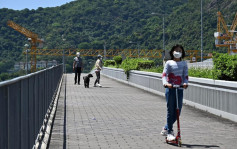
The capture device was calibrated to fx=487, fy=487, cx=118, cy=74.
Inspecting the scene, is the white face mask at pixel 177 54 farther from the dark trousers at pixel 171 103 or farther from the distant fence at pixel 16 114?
the distant fence at pixel 16 114

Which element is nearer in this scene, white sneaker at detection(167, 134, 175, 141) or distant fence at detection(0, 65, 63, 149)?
distant fence at detection(0, 65, 63, 149)

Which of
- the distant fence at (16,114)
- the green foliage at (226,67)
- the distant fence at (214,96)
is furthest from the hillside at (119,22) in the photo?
the distant fence at (16,114)

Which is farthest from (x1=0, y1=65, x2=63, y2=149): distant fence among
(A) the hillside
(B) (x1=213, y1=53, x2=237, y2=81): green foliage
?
(A) the hillside

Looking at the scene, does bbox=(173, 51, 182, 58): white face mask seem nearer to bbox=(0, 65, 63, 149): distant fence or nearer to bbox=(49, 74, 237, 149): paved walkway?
bbox=(49, 74, 237, 149): paved walkway

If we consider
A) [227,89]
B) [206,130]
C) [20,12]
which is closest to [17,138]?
[206,130]

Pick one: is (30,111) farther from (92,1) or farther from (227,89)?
(92,1)

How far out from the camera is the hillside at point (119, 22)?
148625 mm

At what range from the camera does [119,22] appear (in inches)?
6895

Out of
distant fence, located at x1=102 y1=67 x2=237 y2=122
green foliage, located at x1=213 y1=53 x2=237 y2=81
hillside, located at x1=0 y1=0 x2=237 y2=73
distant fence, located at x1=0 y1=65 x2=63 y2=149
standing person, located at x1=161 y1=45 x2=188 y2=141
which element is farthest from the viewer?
hillside, located at x1=0 y1=0 x2=237 y2=73

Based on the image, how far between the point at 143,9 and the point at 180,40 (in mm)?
38876

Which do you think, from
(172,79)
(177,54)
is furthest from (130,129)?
(177,54)

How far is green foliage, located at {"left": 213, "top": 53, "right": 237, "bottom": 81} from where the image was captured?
1362 cm

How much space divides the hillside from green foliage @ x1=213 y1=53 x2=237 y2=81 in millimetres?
127716

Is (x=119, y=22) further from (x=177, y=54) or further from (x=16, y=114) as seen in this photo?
(x=16, y=114)
